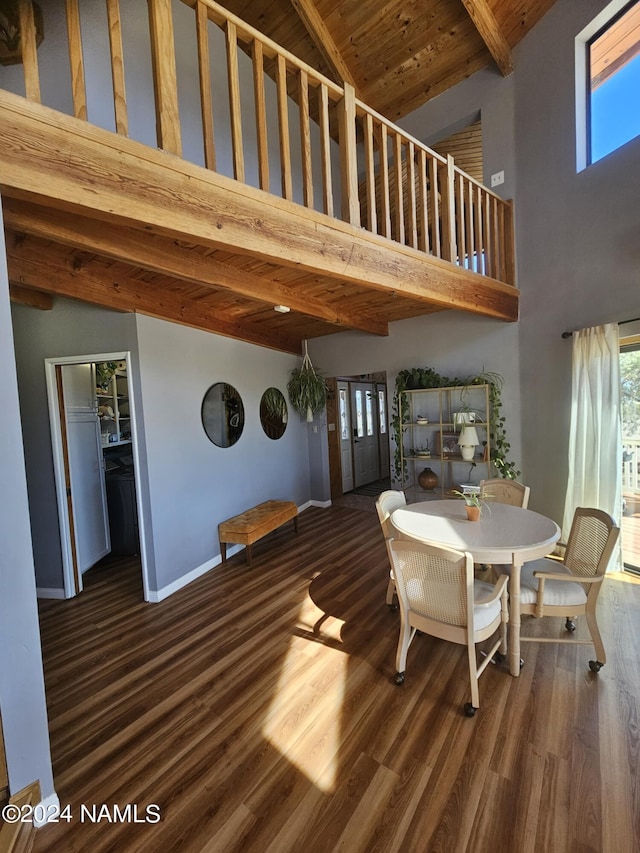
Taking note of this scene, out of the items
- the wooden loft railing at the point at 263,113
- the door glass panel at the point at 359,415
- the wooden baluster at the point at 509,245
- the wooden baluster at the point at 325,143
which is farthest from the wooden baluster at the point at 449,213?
the door glass panel at the point at 359,415

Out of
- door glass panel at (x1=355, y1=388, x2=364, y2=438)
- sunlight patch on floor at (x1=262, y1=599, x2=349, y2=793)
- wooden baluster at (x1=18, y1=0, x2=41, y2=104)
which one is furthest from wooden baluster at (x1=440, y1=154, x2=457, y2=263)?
door glass panel at (x1=355, y1=388, x2=364, y2=438)

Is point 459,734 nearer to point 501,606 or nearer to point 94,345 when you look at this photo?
point 501,606

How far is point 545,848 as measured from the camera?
1223mm

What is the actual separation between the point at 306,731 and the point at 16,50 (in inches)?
169

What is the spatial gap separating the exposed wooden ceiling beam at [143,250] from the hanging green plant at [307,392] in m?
1.69

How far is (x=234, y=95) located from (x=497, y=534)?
2.76 meters

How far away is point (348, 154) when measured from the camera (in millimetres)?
2225

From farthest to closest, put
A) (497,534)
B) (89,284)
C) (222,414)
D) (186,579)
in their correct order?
(222,414)
(186,579)
(89,284)
(497,534)

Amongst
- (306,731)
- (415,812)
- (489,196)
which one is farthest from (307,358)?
(415,812)

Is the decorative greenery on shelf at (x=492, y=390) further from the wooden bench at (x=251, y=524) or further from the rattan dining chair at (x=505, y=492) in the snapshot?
the wooden bench at (x=251, y=524)

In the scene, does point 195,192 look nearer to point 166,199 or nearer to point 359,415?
point 166,199

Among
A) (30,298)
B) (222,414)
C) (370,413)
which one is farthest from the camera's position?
(370,413)

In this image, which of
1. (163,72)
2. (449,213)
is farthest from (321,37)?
(163,72)

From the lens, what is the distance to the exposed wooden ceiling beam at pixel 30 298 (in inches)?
109
